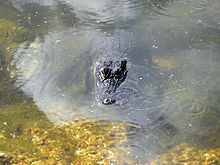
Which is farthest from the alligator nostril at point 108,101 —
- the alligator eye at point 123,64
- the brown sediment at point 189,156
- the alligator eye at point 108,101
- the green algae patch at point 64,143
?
the brown sediment at point 189,156

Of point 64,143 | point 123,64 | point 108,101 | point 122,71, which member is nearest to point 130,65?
point 123,64

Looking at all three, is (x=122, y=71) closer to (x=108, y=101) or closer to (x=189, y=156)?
(x=108, y=101)

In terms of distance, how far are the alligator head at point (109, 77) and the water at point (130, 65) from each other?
5.9 inches

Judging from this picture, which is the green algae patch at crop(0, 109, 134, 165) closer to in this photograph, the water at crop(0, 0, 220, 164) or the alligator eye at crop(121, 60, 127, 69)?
the water at crop(0, 0, 220, 164)

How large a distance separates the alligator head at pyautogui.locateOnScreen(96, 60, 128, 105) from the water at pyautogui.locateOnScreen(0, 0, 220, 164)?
0.49ft

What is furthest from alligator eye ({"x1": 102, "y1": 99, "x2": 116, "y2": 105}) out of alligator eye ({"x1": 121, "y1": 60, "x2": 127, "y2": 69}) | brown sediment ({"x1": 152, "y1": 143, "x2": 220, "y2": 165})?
brown sediment ({"x1": 152, "y1": 143, "x2": 220, "y2": 165})

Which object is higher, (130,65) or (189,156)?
(130,65)

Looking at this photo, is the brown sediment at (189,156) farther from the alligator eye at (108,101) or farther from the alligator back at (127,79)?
the alligator eye at (108,101)

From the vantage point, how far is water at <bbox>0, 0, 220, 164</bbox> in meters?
4.12

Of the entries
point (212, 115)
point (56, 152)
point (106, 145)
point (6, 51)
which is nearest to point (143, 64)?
point (212, 115)

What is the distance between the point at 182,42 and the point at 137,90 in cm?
205

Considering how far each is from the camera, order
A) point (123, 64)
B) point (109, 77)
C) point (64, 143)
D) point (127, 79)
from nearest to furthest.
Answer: point (64, 143) → point (109, 77) → point (127, 79) → point (123, 64)

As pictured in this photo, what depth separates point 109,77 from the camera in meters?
4.86

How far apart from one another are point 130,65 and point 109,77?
29.2 inches
